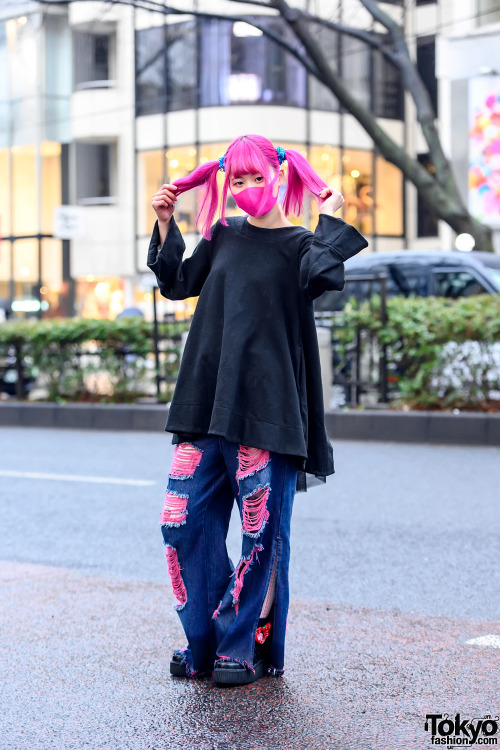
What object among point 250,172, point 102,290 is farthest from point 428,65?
point 250,172

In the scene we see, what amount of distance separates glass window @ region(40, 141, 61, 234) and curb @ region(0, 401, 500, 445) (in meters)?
24.0

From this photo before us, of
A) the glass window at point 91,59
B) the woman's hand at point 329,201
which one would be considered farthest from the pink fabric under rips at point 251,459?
the glass window at point 91,59

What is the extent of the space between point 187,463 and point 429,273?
13.0m

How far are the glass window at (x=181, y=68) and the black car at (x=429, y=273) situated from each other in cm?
1874

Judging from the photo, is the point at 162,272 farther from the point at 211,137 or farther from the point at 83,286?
the point at 83,286

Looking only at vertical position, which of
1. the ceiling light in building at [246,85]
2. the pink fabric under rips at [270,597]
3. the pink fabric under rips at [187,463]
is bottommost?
the pink fabric under rips at [270,597]

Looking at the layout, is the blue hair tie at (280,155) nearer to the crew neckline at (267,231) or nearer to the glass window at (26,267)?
the crew neckline at (267,231)

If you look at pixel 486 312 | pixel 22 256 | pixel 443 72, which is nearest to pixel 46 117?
pixel 22 256

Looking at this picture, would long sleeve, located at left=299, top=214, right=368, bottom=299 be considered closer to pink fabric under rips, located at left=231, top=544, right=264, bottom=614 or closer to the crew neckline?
the crew neckline

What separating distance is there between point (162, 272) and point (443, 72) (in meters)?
22.0

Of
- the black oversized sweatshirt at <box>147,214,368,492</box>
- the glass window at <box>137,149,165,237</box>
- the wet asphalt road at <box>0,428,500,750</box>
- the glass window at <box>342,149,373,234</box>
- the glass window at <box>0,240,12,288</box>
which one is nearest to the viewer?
the wet asphalt road at <box>0,428,500,750</box>

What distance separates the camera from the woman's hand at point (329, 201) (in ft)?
12.0

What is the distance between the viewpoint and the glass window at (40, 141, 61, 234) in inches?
1499

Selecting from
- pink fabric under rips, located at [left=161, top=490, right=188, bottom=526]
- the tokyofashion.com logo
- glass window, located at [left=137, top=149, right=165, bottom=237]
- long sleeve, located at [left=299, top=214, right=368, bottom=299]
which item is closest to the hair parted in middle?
long sleeve, located at [left=299, top=214, right=368, bottom=299]
